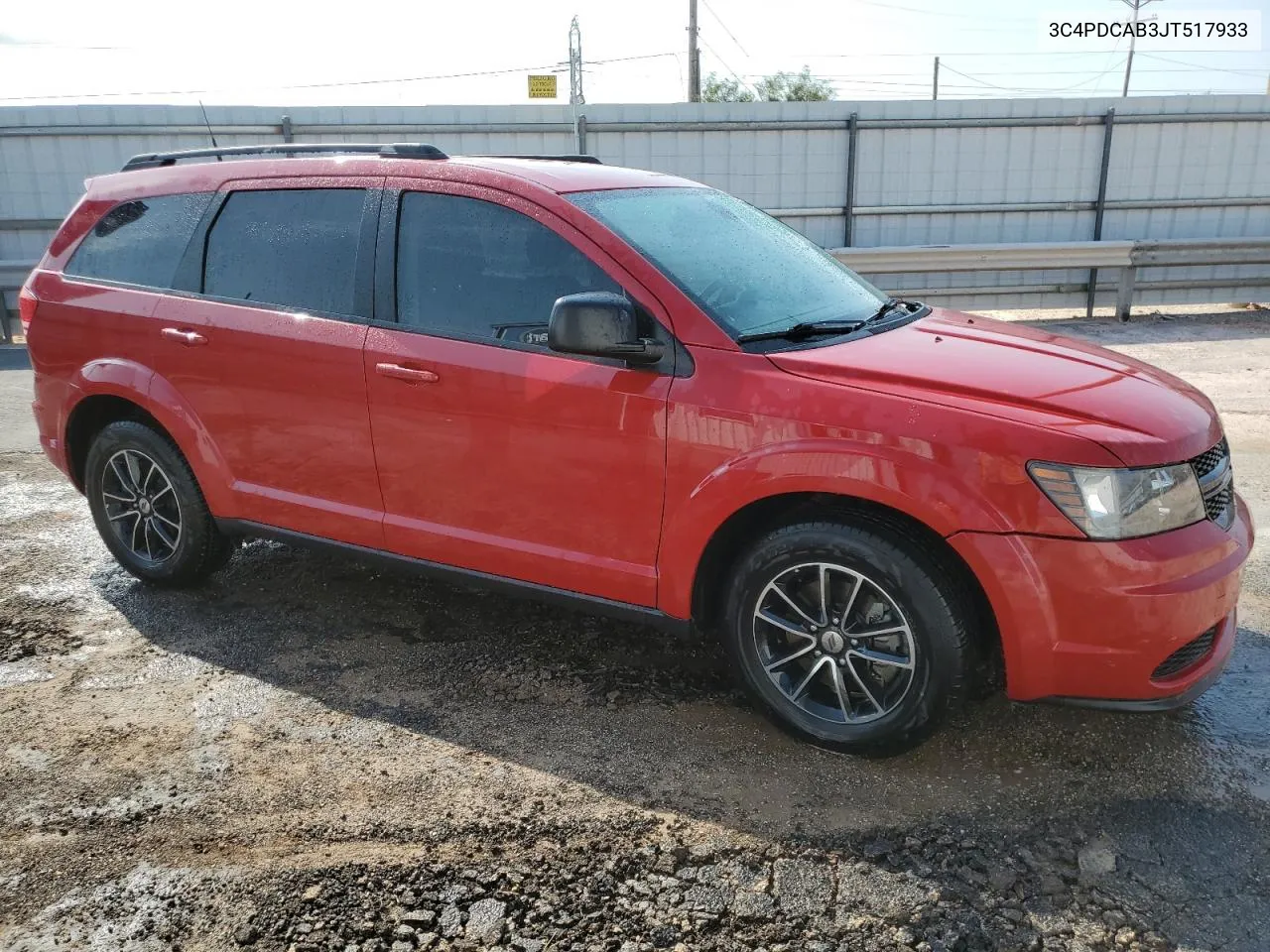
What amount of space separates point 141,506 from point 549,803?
2.68m

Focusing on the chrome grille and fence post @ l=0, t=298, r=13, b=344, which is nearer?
the chrome grille

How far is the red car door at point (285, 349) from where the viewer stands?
12.9 ft

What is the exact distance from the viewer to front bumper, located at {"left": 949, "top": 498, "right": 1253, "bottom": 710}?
286 cm

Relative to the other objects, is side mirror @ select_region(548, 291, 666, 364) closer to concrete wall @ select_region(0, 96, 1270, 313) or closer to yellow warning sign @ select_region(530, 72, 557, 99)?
concrete wall @ select_region(0, 96, 1270, 313)

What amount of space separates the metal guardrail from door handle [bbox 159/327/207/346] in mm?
8616

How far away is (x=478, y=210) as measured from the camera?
3.74m

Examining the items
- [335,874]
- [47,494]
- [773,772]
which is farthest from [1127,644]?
[47,494]

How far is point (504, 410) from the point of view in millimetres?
3578

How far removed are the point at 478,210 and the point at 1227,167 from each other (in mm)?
12989

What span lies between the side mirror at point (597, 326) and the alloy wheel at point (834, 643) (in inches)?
34.2

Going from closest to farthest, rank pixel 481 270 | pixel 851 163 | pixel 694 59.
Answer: pixel 481 270 → pixel 851 163 → pixel 694 59

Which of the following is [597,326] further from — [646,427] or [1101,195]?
[1101,195]

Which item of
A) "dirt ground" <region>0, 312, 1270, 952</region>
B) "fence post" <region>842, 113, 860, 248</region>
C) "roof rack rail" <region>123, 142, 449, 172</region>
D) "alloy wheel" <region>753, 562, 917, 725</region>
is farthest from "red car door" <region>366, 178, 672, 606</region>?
"fence post" <region>842, 113, 860, 248</region>

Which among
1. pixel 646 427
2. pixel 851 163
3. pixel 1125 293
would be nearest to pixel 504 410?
pixel 646 427
